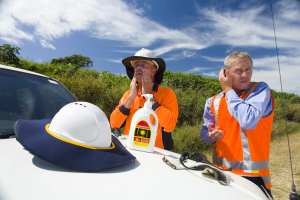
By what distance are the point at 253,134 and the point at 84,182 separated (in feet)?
5.50

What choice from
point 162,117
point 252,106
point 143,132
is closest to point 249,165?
point 252,106

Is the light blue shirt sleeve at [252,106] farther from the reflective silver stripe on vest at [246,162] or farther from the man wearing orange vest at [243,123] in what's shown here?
the reflective silver stripe on vest at [246,162]

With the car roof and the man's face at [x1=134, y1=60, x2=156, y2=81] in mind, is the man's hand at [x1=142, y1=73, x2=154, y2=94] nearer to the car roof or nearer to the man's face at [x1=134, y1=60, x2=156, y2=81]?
the man's face at [x1=134, y1=60, x2=156, y2=81]

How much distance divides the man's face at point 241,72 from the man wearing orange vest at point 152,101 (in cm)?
79

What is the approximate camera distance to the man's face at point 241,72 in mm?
2023

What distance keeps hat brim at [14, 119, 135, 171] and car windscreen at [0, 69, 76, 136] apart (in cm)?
55

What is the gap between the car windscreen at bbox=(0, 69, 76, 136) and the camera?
1.78 m

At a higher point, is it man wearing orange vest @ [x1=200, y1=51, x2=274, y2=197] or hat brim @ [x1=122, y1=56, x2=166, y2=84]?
hat brim @ [x1=122, y1=56, x2=166, y2=84]

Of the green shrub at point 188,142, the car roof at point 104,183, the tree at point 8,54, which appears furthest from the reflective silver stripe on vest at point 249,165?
the tree at point 8,54

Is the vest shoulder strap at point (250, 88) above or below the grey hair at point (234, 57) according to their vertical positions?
below

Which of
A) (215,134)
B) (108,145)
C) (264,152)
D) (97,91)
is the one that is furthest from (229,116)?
(97,91)

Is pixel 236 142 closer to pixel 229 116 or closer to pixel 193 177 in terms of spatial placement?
pixel 229 116

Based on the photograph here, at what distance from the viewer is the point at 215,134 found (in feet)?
6.63

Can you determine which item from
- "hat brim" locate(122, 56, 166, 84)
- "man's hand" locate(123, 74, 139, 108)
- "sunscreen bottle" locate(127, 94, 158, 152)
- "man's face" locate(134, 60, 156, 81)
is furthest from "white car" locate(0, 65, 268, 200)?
"hat brim" locate(122, 56, 166, 84)
